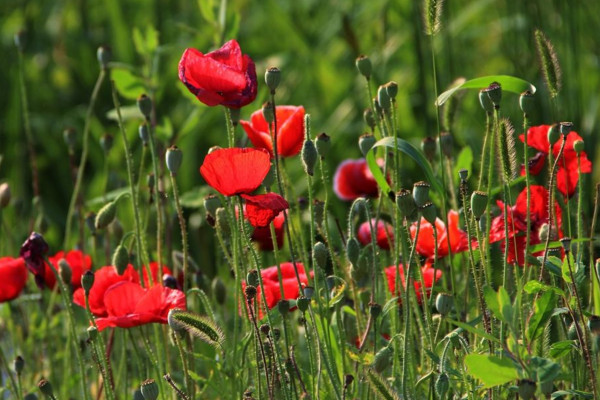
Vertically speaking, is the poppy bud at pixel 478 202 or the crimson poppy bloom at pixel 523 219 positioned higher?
the poppy bud at pixel 478 202

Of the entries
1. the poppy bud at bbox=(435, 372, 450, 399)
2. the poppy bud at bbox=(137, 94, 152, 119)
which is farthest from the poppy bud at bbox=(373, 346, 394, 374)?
the poppy bud at bbox=(137, 94, 152, 119)

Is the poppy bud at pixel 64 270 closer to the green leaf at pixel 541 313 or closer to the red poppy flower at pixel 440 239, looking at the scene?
the red poppy flower at pixel 440 239

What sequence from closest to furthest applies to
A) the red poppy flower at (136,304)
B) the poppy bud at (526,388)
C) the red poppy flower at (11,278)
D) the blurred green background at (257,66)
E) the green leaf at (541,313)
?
the poppy bud at (526,388)
the green leaf at (541,313)
the red poppy flower at (136,304)
the red poppy flower at (11,278)
the blurred green background at (257,66)

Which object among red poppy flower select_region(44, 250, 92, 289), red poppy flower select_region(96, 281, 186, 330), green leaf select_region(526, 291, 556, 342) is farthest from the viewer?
red poppy flower select_region(44, 250, 92, 289)

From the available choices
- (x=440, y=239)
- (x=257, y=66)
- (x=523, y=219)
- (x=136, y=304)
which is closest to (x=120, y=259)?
(x=136, y=304)

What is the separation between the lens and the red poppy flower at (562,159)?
4.73 ft

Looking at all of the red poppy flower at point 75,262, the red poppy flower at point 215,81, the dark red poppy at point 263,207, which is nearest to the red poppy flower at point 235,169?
the dark red poppy at point 263,207

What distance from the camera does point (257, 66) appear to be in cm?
358

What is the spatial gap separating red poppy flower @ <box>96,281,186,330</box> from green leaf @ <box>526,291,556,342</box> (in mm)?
455

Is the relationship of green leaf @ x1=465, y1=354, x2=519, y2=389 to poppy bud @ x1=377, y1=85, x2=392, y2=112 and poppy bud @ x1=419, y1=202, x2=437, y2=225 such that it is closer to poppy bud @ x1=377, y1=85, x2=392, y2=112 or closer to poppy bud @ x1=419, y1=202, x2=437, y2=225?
poppy bud @ x1=419, y1=202, x2=437, y2=225

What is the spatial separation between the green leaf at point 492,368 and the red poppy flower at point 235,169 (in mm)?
327

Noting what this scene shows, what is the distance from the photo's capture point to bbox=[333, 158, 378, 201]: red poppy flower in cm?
178

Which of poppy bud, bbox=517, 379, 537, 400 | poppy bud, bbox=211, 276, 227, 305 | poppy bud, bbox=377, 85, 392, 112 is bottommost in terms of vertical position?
poppy bud, bbox=211, 276, 227, 305

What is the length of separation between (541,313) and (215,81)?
1.53 ft
